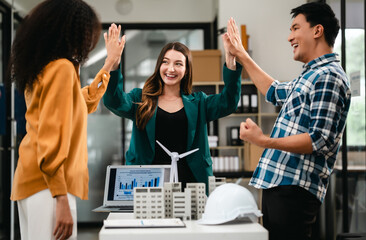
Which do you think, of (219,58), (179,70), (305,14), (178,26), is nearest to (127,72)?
(178,26)

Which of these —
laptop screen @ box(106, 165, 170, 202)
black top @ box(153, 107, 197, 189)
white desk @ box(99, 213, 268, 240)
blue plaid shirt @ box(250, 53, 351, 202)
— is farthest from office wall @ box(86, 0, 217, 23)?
white desk @ box(99, 213, 268, 240)

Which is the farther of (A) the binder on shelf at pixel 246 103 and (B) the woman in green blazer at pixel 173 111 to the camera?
(A) the binder on shelf at pixel 246 103

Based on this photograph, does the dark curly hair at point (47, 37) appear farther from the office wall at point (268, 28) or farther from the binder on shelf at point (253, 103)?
the office wall at point (268, 28)

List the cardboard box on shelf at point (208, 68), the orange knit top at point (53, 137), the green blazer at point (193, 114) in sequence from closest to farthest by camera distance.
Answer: the orange knit top at point (53, 137) → the green blazer at point (193, 114) → the cardboard box on shelf at point (208, 68)

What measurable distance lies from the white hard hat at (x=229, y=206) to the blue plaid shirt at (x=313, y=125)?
→ 0.16 metres

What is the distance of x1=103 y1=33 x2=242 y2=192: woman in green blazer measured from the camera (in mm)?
2316

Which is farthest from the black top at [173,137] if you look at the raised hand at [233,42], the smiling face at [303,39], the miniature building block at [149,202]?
the smiling face at [303,39]

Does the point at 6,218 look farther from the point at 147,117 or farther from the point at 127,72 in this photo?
the point at 147,117

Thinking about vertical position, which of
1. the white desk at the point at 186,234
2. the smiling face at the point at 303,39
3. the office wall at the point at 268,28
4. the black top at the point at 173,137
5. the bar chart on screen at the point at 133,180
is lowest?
the white desk at the point at 186,234

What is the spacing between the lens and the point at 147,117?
234cm

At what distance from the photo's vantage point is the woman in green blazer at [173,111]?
2.32 meters

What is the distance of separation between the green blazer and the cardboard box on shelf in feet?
9.49

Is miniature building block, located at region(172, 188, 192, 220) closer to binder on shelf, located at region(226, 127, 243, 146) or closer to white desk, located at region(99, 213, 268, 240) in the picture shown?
white desk, located at region(99, 213, 268, 240)

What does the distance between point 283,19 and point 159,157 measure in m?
3.70
